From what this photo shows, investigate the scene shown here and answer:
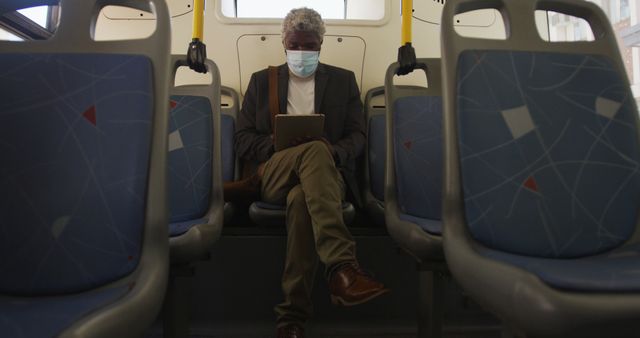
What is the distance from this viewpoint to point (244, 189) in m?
1.91

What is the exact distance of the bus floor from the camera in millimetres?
1921

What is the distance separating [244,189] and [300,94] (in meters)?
0.63

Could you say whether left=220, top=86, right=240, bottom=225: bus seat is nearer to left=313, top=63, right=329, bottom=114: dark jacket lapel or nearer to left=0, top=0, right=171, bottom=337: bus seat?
left=313, top=63, right=329, bottom=114: dark jacket lapel

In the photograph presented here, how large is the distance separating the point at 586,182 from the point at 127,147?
101 centimetres

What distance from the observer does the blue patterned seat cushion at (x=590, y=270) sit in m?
0.67

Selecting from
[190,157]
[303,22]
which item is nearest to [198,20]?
[303,22]

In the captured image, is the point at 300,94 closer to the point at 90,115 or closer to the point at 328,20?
the point at 328,20

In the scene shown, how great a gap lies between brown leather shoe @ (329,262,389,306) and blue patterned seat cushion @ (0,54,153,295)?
0.69 m

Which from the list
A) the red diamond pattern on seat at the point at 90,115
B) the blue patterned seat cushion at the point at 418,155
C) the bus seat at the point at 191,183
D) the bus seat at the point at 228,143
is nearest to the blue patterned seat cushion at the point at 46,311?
the red diamond pattern on seat at the point at 90,115

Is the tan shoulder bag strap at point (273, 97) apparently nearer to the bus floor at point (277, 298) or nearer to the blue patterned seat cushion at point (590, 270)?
the bus floor at point (277, 298)

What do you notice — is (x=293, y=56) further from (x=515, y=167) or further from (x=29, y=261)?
(x=29, y=261)

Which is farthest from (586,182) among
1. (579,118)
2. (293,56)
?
(293,56)

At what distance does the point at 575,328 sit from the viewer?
64 centimetres

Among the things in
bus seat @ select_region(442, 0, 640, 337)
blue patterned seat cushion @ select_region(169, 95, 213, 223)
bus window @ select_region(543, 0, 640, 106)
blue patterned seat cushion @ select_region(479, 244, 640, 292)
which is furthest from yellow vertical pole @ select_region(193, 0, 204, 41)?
bus window @ select_region(543, 0, 640, 106)
